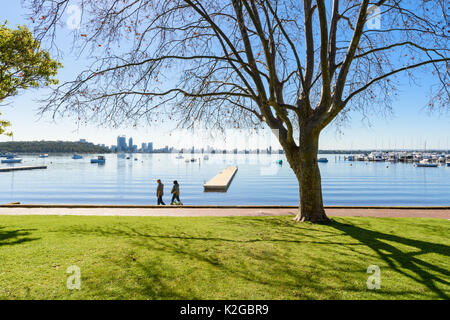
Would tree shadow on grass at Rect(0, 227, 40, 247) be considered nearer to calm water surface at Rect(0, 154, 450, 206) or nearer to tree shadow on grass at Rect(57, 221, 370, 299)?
tree shadow on grass at Rect(57, 221, 370, 299)

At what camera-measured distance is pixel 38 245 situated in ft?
20.2

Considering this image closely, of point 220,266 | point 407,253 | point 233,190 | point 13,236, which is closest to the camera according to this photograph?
point 220,266

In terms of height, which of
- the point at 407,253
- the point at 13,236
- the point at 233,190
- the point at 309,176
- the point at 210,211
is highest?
the point at 309,176

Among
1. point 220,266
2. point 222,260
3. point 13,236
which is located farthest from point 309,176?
point 13,236

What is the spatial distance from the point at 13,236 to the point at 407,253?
31.5 feet

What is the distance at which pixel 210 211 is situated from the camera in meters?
12.1

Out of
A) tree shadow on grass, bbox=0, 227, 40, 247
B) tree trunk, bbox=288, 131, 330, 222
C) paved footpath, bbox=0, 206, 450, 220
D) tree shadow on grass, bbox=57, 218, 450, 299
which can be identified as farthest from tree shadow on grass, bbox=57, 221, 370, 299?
paved footpath, bbox=0, 206, 450, 220

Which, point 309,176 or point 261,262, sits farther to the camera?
point 309,176

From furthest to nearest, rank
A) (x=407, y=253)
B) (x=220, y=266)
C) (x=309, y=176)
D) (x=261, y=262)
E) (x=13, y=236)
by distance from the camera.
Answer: (x=309, y=176), (x=13, y=236), (x=407, y=253), (x=261, y=262), (x=220, y=266)

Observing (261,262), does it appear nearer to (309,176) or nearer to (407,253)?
(407,253)

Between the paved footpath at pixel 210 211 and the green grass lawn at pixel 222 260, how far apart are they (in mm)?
2634

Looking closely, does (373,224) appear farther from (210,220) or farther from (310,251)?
(210,220)

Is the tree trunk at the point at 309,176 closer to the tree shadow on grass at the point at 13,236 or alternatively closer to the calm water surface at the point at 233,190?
the tree shadow on grass at the point at 13,236
